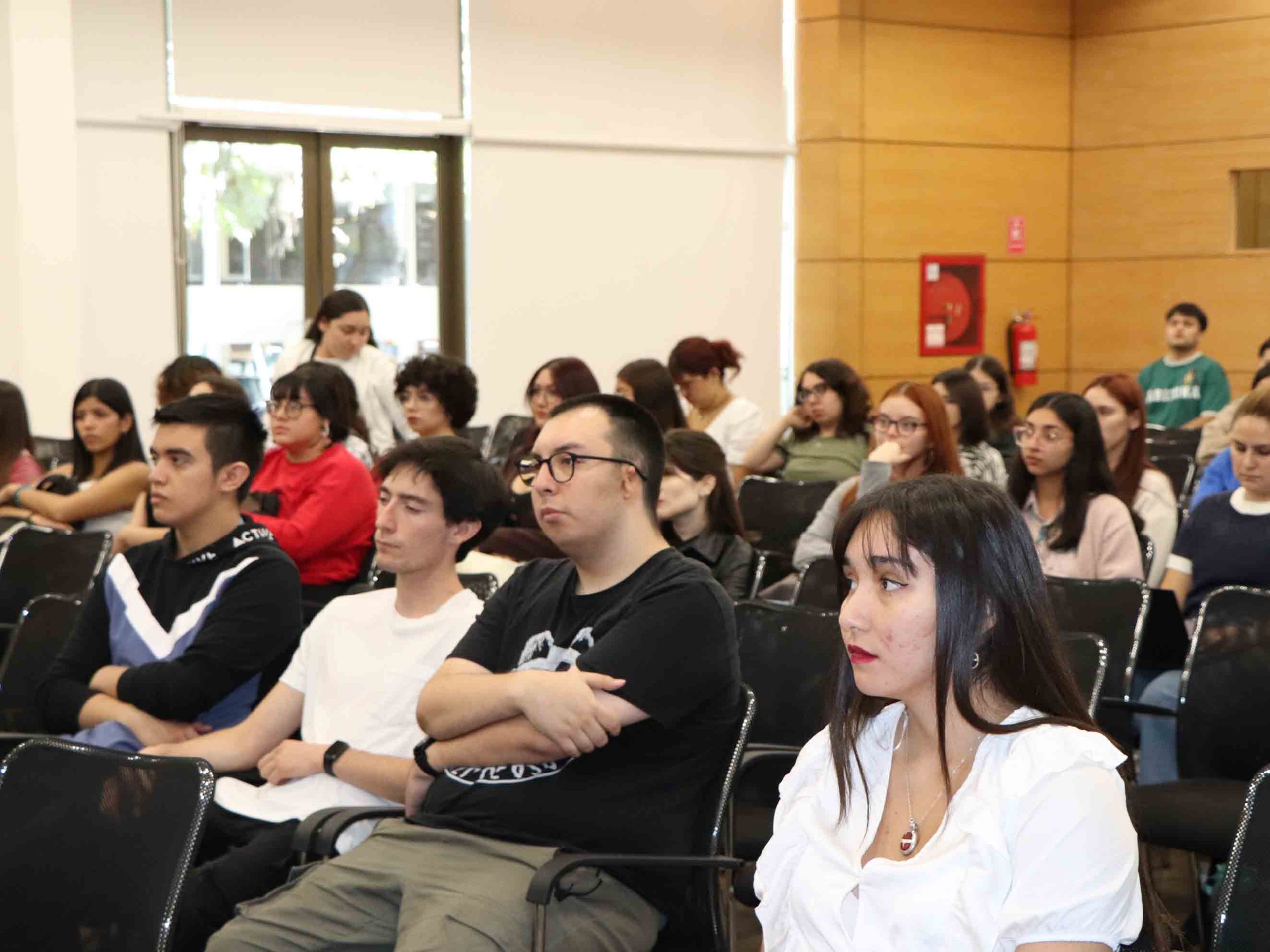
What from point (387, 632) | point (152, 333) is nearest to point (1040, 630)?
point (387, 632)

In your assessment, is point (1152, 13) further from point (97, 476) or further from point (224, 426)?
point (224, 426)

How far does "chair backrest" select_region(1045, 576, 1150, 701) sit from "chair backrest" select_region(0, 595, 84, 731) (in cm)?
234

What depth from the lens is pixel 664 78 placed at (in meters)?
10.4

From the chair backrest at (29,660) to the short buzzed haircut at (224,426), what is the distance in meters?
0.57

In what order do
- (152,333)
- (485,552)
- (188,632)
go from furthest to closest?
(152,333) < (485,552) < (188,632)

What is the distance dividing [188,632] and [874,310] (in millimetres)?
7984

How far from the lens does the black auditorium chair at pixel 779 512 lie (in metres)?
5.70

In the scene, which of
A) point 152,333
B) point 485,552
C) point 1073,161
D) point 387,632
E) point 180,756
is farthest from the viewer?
point 1073,161

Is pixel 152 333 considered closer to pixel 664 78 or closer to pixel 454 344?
pixel 454 344

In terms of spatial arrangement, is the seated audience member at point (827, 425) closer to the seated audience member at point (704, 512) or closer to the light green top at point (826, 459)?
the light green top at point (826, 459)

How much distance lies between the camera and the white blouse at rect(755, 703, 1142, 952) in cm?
160

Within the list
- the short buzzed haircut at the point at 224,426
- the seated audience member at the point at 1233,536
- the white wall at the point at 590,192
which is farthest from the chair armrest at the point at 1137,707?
the white wall at the point at 590,192

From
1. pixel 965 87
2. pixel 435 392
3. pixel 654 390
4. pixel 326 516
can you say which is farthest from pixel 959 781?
pixel 965 87

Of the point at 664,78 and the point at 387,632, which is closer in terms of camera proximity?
the point at 387,632
